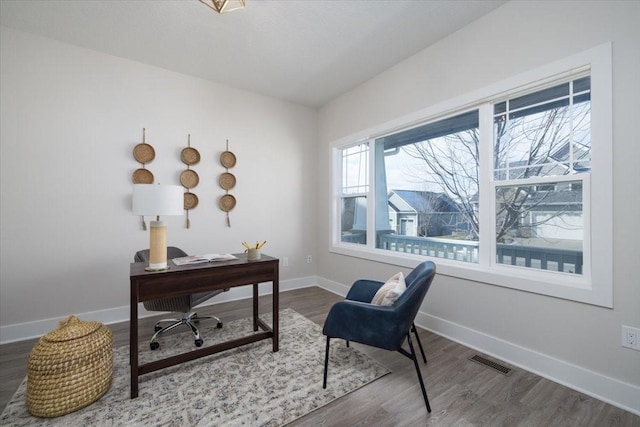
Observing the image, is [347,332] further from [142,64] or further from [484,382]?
[142,64]

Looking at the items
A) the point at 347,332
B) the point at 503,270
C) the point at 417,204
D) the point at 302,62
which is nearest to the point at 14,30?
the point at 302,62

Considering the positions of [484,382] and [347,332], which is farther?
[484,382]

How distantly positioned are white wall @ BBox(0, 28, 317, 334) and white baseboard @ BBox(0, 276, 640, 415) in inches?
3.0

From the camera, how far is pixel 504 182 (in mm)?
2227

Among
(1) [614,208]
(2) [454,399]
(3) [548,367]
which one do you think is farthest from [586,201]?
(2) [454,399]

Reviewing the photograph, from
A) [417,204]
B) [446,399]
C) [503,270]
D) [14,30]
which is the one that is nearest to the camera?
[446,399]

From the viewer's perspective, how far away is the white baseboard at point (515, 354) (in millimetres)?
1648

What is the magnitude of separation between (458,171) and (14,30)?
444 centimetres

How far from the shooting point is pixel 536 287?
6.52 ft

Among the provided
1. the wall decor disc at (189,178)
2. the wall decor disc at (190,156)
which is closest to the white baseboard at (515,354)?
the wall decor disc at (189,178)

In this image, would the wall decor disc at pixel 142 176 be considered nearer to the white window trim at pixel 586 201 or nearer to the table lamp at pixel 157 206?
the table lamp at pixel 157 206

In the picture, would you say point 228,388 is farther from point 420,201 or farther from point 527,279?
point 420,201

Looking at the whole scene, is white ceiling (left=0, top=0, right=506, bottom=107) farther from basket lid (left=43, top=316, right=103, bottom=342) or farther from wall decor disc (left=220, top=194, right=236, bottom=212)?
basket lid (left=43, top=316, right=103, bottom=342)

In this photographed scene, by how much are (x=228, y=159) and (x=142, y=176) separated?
1.02m
